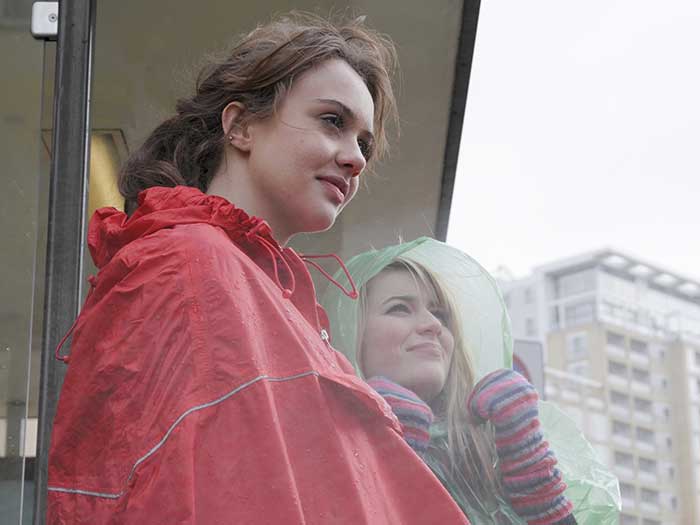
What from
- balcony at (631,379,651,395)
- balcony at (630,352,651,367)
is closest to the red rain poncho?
balcony at (630,352,651,367)

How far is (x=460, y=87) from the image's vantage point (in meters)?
1.49

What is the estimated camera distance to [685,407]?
7.42 m

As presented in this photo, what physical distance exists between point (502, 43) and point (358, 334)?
48cm

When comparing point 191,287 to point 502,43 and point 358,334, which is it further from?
point 502,43

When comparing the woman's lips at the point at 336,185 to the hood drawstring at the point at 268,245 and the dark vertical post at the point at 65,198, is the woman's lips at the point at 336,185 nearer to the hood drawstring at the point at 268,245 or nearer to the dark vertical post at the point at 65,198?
the hood drawstring at the point at 268,245

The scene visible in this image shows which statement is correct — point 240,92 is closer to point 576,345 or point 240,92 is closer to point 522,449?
point 522,449

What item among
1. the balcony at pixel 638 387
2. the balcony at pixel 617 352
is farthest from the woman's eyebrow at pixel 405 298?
the balcony at pixel 638 387

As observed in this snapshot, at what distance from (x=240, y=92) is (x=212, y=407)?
399 millimetres

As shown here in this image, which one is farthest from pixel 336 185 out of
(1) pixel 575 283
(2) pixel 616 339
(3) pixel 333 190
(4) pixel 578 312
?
(2) pixel 616 339

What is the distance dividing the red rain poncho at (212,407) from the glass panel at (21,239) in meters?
0.37

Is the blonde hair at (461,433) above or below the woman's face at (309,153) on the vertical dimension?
below

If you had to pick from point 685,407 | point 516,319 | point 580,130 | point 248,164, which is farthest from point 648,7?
point 685,407

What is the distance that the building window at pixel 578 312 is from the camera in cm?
227

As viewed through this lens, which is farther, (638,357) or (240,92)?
(638,357)
